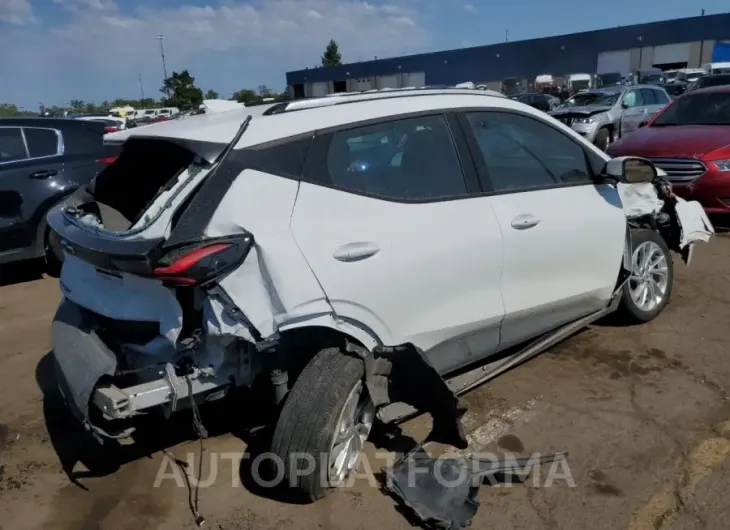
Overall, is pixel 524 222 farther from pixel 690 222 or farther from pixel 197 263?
pixel 690 222

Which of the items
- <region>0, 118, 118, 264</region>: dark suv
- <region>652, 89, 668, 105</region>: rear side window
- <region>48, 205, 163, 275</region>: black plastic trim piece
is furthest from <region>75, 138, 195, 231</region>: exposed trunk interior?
<region>652, 89, 668, 105</region>: rear side window

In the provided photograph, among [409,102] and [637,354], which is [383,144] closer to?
[409,102]

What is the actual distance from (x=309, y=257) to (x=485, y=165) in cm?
132

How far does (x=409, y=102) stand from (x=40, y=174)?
4713 millimetres

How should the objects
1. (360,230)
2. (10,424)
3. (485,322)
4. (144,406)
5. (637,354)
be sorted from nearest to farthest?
(144,406) → (360,230) → (485,322) → (10,424) → (637,354)

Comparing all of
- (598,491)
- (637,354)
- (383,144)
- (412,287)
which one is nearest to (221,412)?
(412,287)

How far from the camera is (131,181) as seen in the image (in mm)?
3432

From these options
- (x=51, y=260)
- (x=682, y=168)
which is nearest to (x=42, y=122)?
(x=51, y=260)

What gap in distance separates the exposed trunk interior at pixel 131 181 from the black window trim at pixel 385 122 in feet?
1.86

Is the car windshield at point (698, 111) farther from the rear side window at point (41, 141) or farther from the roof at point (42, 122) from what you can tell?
the rear side window at point (41, 141)

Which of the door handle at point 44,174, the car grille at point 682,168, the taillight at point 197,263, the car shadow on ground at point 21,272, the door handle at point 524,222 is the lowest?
the car shadow on ground at point 21,272

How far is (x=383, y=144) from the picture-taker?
3260mm

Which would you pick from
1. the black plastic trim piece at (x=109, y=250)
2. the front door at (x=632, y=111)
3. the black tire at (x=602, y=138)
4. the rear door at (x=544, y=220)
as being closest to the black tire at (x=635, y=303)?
the rear door at (x=544, y=220)

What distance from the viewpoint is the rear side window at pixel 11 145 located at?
6.57 m
